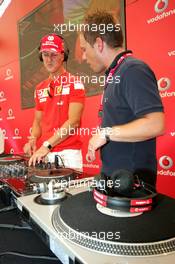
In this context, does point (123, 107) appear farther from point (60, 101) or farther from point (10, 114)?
point (10, 114)

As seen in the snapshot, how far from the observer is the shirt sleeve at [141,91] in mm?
799

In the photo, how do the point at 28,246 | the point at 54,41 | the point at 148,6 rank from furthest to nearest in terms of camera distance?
the point at 148,6 < the point at 54,41 < the point at 28,246

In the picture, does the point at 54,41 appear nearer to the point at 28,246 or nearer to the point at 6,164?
the point at 6,164

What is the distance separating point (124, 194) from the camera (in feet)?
1.85

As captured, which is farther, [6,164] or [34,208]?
[6,164]

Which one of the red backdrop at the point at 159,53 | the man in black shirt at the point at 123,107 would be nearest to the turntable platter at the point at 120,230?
the man in black shirt at the point at 123,107

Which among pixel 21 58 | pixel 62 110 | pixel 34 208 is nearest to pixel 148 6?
pixel 62 110

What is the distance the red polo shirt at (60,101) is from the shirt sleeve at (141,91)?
0.77 metres

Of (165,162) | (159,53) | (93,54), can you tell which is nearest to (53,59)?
(93,54)

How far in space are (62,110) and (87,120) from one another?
2.76 feet

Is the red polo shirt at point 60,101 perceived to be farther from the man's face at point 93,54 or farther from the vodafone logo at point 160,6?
the vodafone logo at point 160,6

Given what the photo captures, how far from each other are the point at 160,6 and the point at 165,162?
44.3 inches

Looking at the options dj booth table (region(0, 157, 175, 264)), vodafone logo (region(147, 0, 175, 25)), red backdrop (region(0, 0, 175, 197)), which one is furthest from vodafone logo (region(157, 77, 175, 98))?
dj booth table (region(0, 157, 175, 264))

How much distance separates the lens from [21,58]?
11.4ft
